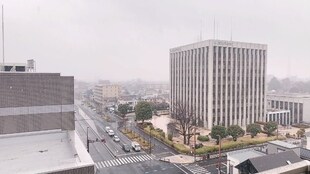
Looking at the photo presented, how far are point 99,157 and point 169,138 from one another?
1335 centimetres

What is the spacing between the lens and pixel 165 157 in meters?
37.7

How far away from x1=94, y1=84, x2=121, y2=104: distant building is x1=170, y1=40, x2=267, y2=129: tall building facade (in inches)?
2028

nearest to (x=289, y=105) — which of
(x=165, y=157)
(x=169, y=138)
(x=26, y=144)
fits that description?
(x=169, y=138)

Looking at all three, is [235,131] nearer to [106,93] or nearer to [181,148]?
[181,148]

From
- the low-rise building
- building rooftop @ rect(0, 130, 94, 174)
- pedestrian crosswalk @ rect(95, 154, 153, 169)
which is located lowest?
pedestrian crosswalk @ rect(95, 154, 153, 169)

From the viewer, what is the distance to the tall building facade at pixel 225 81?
2231 inches

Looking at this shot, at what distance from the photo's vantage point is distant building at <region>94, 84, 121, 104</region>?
4296 inches

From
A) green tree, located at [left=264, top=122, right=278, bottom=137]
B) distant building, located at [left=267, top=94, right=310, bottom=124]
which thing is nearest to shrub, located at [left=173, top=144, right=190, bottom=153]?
green tree, located at [left=264, top=122, right=278, bottom=137]

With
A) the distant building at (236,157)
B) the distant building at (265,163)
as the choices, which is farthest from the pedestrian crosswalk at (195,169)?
the distant building at (265,163)

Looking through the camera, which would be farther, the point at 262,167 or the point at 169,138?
the point at 169,138

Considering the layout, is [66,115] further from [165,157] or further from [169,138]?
[169,138]

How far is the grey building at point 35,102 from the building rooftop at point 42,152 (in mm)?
970

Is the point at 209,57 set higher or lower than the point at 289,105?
higher

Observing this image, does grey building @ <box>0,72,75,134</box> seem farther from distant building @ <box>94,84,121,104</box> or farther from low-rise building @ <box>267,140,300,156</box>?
distant building @ <box>94,84,121,104</box>
